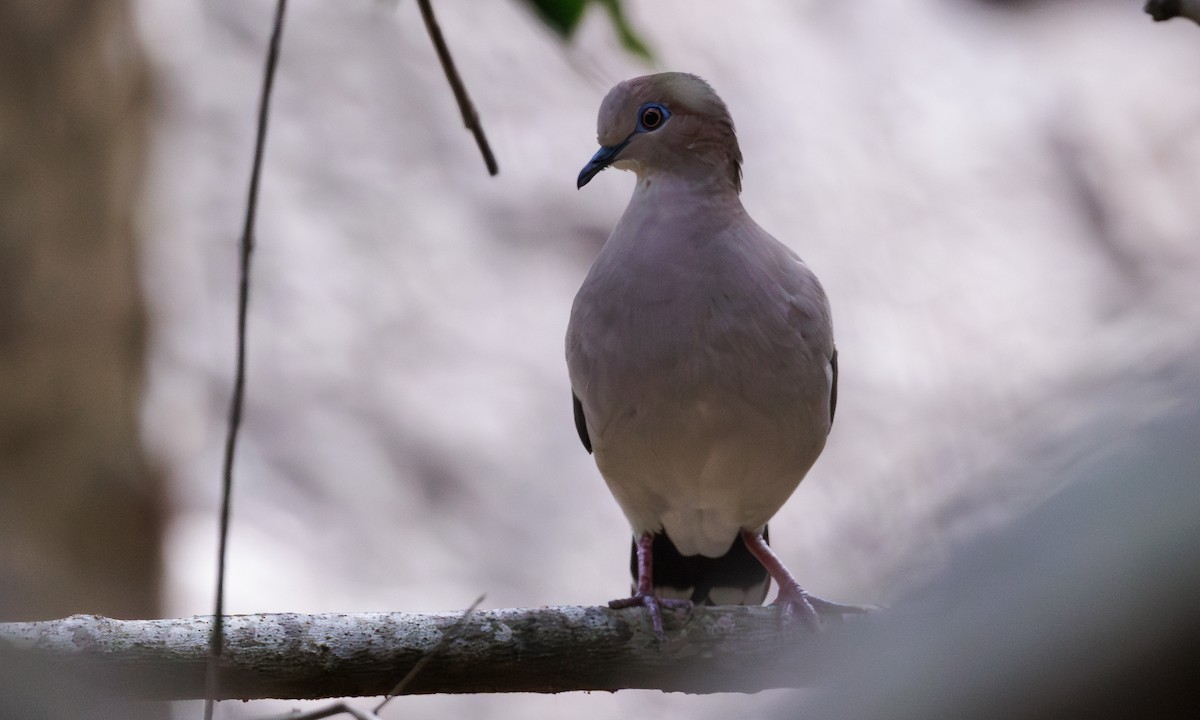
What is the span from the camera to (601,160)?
114 inches

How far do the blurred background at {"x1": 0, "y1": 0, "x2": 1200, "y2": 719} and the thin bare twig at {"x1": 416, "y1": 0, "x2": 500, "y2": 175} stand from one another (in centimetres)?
245

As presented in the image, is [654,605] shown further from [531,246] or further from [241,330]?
[531,246]

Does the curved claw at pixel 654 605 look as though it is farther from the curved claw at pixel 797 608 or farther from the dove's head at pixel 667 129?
the dove's head at pixel 667 129

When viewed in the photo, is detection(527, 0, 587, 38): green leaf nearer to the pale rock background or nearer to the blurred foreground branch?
the blurred foreground branch

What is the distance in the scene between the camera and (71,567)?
19.0 feet

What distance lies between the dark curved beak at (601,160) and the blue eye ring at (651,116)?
0.06m

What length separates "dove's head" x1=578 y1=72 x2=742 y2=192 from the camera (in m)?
2.89

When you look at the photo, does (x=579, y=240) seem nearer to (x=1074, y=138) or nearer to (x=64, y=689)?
(x=1074, y=138)

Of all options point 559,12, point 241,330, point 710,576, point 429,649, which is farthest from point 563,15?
point 710,576

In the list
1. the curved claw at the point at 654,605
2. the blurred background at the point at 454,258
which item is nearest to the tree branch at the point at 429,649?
the curved claw at the point at 654,605

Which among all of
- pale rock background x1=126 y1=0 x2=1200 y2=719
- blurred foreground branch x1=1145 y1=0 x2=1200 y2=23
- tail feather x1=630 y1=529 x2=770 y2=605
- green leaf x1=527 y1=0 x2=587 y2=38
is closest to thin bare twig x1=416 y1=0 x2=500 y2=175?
green leaf x1=527 y1=0 x2=587 y2=38

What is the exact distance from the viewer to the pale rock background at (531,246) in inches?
245

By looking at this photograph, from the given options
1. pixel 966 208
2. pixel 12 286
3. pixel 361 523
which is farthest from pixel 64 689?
pixel 361 523

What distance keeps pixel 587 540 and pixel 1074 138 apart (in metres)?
3.55
